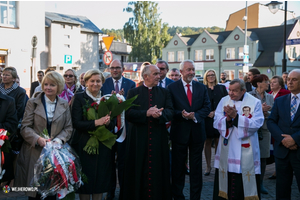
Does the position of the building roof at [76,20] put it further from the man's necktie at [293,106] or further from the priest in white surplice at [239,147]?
the man's necktie at [293,106]

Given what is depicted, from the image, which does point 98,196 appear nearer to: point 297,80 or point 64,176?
point 64,176

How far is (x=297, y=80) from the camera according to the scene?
14.5ft

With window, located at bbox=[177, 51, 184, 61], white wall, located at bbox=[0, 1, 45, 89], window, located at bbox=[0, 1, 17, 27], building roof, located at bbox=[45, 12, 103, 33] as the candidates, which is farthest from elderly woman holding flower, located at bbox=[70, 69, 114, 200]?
window, located at bbox=[177, 51, 184, 61]

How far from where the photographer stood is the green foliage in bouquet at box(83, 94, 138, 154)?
4.05m

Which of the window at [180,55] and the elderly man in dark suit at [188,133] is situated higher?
the window at [180,55]

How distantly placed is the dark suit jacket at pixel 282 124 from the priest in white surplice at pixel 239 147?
8.3 inches

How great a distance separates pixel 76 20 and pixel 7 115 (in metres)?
41.6

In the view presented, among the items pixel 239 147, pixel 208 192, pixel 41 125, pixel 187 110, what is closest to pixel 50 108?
pixel 41 125

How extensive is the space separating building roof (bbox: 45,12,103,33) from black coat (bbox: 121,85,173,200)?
115 feet

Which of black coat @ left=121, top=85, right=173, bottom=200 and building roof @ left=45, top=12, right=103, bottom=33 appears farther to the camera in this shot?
building roof @ left=45, top=12, right=103, bottom=33

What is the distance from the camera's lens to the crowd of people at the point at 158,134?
4008 millimetres

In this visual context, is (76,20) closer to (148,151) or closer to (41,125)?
(148,151)

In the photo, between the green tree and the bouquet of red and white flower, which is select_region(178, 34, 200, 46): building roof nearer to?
the green tree

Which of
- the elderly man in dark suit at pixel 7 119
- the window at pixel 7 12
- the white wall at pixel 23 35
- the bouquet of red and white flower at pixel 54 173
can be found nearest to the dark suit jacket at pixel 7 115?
the elderly man in dark suit at pixel 7 119
